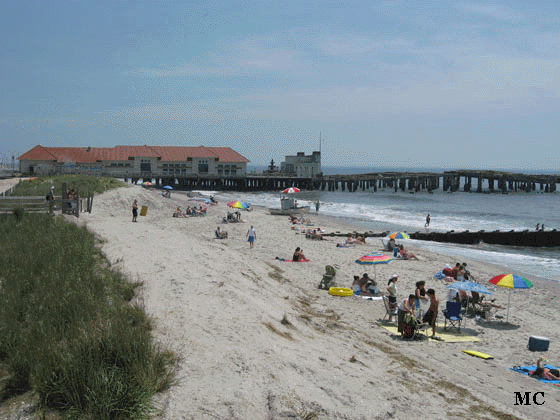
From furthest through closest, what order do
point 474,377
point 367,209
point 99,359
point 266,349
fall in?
point 367,209, point 474,377, point 266,349, point 99,359

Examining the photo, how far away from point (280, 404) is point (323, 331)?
3.86 m

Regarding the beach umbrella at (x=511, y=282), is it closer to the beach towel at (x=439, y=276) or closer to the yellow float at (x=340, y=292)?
the yellow float at (x=340, y=292)

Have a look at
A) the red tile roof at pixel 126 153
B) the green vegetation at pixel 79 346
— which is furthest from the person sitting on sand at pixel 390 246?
the red tile roof at pixel 126 153

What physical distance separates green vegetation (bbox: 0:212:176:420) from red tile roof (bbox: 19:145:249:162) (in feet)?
196

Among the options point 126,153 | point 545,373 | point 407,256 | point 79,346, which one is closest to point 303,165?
point 126,153

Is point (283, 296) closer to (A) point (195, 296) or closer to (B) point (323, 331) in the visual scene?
(B) point (323, 331)

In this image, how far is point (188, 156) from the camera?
71.3 metres

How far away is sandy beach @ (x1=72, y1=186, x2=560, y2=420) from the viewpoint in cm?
540

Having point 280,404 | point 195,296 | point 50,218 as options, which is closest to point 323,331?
point 195,296

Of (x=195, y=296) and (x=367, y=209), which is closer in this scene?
(x=195, y=296)

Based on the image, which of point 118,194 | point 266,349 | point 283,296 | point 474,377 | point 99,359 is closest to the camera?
point 99,359

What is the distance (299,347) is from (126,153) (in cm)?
6542

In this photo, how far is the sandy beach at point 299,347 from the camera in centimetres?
540

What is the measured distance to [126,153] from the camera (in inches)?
2692
